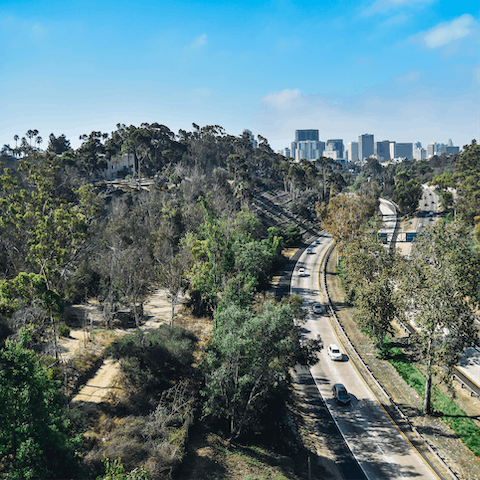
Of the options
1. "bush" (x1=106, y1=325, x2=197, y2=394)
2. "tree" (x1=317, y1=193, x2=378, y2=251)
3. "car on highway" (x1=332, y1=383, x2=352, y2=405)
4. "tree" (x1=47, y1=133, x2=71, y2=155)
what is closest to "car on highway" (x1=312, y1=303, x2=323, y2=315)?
"tree" (x1=317, y1=193, x2=378, y2=251)

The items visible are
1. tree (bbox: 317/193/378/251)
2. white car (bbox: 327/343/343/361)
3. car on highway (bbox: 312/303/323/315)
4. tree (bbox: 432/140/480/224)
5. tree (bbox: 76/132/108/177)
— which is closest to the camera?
white car (bbox: 327/343/343/361)

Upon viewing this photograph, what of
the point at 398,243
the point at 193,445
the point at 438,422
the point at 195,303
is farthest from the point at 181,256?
the point at 398,243

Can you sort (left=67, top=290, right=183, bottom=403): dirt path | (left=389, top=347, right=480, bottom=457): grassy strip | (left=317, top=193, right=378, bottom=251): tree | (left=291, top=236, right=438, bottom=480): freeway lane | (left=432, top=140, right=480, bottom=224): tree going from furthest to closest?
(left=432, top=140, right=480, bottom=224): tree → (left=317, top=193, right=378, bottom=251): tree → (left=67, top=290, right=183, bottom=403): dirt path → (left=389, top=347, right=480, bottom=457): grassy strip → (left=291, top=236, right=438, bottom=480): freeway lane

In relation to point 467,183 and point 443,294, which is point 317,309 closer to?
point 443,294

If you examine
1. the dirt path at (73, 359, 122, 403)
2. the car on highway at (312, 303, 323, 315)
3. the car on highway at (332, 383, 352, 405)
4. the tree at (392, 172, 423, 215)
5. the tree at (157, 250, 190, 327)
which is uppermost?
the tree at (392, 172, 423, 215)

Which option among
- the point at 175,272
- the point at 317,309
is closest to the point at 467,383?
the point at 317,309

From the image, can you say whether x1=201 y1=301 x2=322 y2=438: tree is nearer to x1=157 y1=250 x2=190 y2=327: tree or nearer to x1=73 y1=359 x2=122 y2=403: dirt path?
x1=73 y1=359 x2=122 y2=403: dirt path
